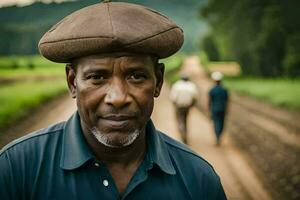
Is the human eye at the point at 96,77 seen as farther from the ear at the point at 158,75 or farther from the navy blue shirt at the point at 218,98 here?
the navy blue shirt at the point at 218,98

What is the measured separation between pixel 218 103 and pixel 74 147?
7.55 meters

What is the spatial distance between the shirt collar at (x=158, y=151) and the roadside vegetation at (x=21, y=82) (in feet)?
28.2

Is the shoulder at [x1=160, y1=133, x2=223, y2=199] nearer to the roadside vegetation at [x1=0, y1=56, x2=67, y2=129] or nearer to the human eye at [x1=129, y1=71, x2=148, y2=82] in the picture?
the human eye at [x1=129, y1=71, x2=148, y2=82]

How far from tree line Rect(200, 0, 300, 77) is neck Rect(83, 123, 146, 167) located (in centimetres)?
1220

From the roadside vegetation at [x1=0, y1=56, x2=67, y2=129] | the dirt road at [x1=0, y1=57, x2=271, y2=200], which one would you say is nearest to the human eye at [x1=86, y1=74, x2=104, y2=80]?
the dirt road at [x1=0, y1=57, x2=271, y2=200]

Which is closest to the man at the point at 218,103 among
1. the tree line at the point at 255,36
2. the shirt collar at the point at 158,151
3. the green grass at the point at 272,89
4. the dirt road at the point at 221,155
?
the dirt road at the point at 221,155

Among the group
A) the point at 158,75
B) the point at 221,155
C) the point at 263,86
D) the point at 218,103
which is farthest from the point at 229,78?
the point at 158,75

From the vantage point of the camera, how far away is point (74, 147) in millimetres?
1830

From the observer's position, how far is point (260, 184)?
23.9 ft

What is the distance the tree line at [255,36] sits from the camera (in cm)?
1397

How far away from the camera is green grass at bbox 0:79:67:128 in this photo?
1181 cm

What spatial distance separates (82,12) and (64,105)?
13.6 m

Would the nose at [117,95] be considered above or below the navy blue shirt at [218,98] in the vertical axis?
above

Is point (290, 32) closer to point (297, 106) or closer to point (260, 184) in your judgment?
point (297, 106)
